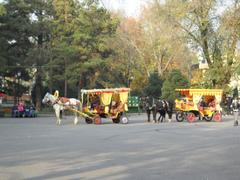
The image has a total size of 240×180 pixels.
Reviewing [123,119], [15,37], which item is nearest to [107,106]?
[123,119]

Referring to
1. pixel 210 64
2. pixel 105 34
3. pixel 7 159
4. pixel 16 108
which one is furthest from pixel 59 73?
pixel 7 159

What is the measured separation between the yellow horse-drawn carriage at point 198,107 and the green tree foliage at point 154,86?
27.0 m

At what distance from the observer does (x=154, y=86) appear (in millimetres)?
67500

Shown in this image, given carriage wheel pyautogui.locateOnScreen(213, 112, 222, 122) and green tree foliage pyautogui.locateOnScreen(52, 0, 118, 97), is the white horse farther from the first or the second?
green tree foliage pyautogui.locateOnScreen(52, 0, 118, 97)

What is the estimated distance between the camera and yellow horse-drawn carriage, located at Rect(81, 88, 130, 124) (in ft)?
116

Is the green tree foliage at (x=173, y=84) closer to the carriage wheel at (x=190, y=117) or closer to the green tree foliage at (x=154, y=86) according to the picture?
the green tree foliage at (x=154, y=86)

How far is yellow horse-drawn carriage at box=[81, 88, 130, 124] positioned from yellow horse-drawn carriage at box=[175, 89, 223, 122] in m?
4.69

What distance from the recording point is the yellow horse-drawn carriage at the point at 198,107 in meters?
38.4

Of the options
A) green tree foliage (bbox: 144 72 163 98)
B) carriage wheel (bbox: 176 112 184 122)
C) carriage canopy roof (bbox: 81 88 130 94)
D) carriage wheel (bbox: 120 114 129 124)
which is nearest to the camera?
carriage wheel (bbox: 120 114 129 124)

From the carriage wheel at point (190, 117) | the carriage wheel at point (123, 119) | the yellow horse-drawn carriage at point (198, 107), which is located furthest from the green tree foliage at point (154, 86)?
the carriage wheel at point (123, 119)

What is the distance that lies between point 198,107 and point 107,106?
6.89 metres

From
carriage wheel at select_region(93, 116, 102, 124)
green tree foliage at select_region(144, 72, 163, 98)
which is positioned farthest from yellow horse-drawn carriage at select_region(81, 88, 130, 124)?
green tree foliage at select_region(144, 72, 163, 98)

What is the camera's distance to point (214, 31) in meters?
55.0

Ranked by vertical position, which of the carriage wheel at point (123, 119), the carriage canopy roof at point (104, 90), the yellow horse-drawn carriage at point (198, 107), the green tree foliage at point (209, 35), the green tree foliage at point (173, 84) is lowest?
the carriage wheel at point (123, 119)
